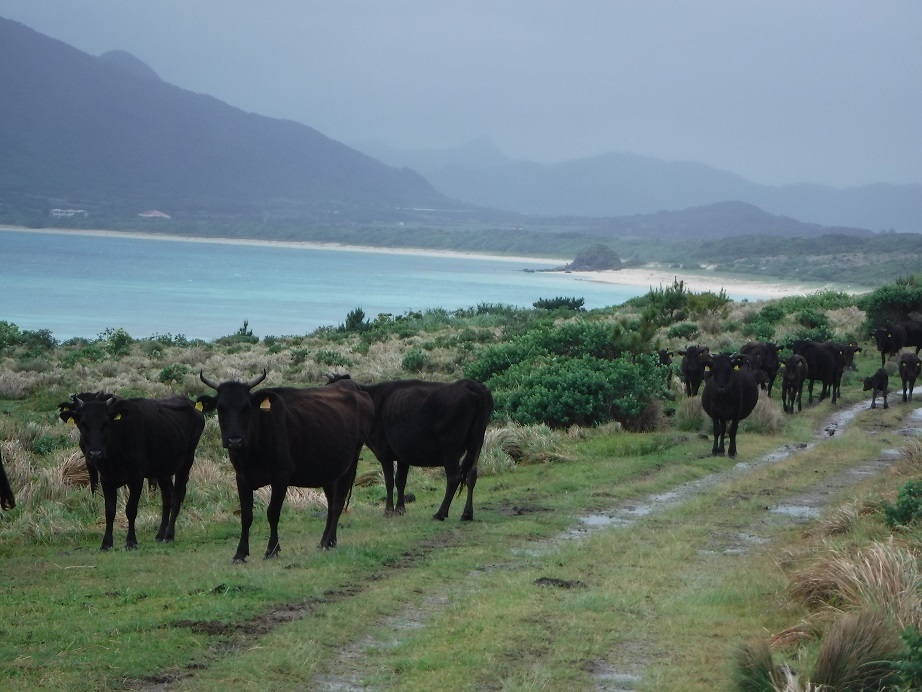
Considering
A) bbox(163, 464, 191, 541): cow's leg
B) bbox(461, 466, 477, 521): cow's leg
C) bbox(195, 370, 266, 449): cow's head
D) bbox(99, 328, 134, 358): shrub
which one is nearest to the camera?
bbox(195, 370, 266, 449): cow's head

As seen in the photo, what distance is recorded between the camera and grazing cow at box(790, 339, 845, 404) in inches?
1147

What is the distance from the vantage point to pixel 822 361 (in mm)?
29391

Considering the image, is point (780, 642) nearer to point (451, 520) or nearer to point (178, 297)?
point (451, 520)

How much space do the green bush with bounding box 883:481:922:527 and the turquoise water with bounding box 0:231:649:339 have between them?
55.8 m

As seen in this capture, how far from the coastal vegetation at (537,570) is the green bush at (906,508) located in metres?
0.02

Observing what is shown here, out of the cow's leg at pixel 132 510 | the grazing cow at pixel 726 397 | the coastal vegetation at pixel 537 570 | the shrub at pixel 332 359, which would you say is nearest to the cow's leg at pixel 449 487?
the coastal vegetation at pixel 537 570

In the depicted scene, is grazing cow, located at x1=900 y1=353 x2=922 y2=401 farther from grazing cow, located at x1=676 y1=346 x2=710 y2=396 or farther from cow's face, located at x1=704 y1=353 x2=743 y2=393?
cow's face, located at x1=704 y1=353 x2=743 y2=393

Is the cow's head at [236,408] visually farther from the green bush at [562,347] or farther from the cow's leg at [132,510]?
the green bush at [562,347]

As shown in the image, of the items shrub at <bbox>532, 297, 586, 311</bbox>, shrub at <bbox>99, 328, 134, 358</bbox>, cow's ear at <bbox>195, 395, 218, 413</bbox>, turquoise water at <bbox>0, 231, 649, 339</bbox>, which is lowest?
turquoise water at <bbox>0, 231, 649, 339</bbox>

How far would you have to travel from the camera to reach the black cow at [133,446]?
1279 centimetres

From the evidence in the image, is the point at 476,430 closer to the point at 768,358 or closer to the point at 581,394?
the point at 581,394

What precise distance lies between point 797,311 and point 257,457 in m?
41.5

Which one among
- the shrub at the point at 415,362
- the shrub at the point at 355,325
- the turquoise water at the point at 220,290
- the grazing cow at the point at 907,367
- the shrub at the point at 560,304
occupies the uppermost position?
the grazing cow at the point at 907,367

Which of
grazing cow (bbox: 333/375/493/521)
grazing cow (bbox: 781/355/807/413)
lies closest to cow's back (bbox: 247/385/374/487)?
grazing cow (bbox: 333/375/493/521)
